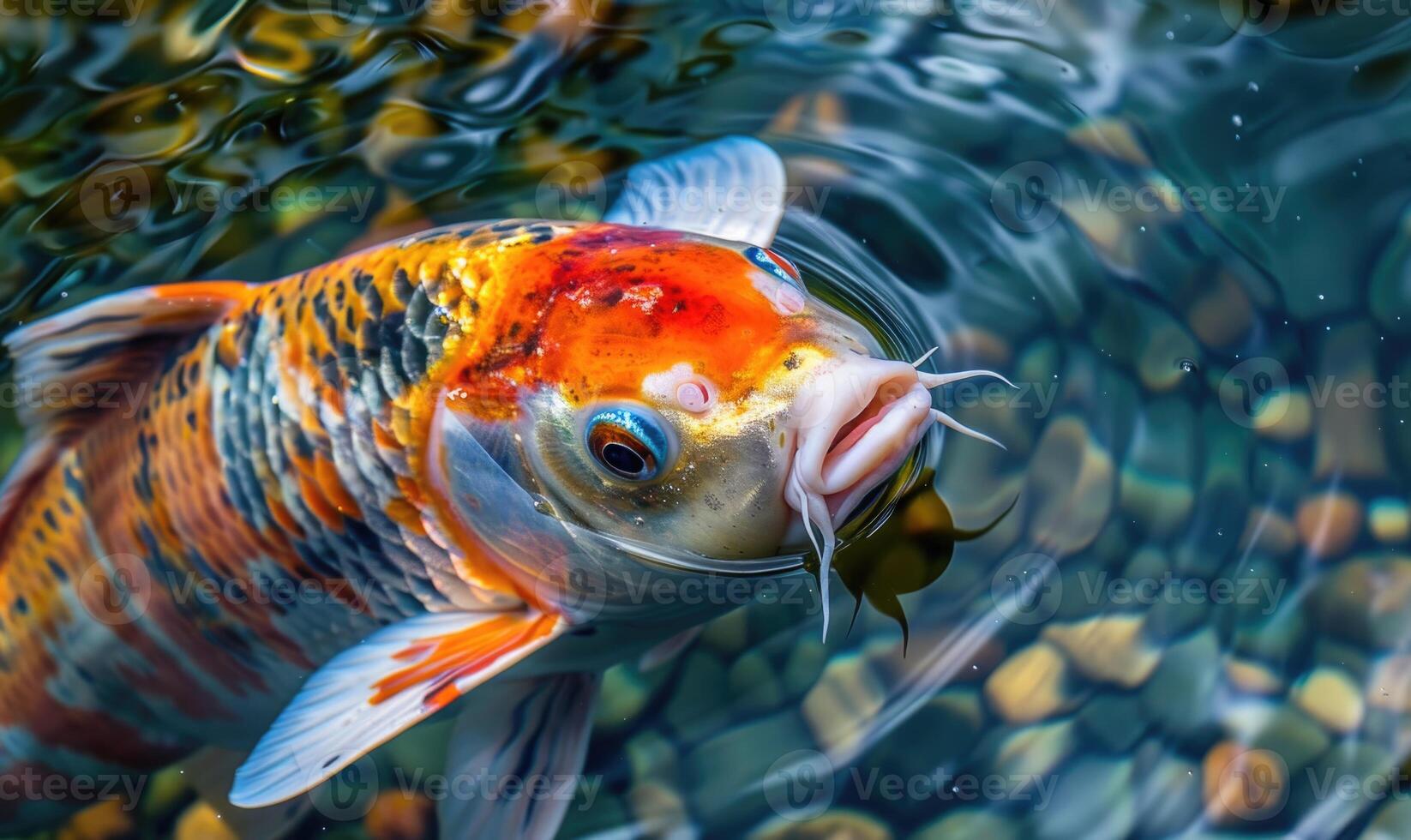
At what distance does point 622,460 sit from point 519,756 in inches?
33.1

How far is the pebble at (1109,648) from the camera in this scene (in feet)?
7.50

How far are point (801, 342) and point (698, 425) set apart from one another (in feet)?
0.67

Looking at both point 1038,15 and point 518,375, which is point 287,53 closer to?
point 518,375

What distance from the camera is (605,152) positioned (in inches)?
115

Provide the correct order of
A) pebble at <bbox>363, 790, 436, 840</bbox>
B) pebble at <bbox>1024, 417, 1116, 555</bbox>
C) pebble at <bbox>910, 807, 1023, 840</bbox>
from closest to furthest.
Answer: pebble at <bbox>910, 807, 1023, 840</bbox>
pebble at <bbox>1024, 417, 1116, 555</bbox>
pebble at <bbox>363, 790, 436, 840</bbox>

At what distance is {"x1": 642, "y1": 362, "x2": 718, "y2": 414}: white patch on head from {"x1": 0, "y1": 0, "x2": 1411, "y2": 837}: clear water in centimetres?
82

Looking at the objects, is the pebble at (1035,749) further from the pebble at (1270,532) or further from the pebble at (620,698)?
the pebble at (620,698)

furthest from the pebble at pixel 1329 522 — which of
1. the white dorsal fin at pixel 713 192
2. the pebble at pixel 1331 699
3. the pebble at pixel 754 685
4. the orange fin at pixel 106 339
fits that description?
the orange fin at pixel 106 339

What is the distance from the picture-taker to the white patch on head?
5.78ft

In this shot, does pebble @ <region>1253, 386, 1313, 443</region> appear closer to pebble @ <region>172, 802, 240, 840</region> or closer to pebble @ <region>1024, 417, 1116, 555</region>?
pebble @ <region>1024, 417, 1116, 555</region>

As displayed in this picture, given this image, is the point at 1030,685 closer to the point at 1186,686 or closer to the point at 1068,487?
the point at 1186,686

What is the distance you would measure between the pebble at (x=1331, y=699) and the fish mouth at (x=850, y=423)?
1.07 metres

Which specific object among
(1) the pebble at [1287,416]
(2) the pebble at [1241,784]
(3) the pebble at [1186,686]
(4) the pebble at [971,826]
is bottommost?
(4) the pebble at [971,826]

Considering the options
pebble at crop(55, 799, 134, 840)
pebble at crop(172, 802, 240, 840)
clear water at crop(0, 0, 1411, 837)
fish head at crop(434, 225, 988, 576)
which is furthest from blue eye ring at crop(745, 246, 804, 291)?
pebble at crop(55, 799, 134, 840)
